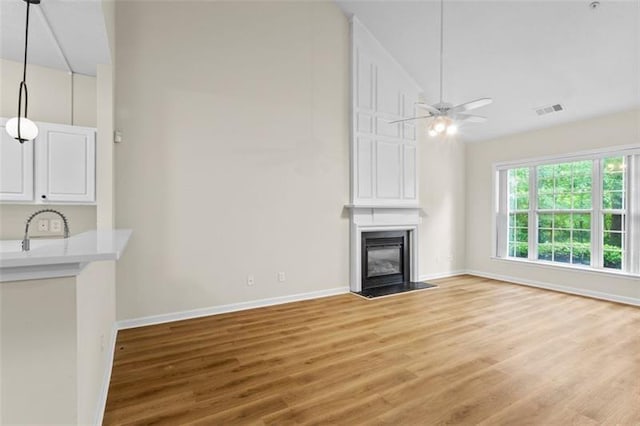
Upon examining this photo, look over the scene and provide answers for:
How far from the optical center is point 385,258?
5.56 metres

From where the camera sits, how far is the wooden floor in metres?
2.05

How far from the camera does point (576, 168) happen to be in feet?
17.0

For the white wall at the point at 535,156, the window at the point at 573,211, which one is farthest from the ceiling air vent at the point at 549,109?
the window at the point at 573,211

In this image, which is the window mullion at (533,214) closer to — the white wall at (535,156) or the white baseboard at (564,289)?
the white wall at (535,156)

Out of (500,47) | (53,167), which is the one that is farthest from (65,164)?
(500,47)

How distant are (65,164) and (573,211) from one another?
276 inches

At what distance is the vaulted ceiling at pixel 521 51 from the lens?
3674 mm

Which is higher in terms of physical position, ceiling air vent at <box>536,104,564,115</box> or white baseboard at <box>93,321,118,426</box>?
ceiling air vent at <box>536,104,564,115</box>

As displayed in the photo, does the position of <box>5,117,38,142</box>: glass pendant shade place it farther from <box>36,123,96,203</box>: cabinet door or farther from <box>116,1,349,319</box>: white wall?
<box>116,1,349,319</box>: white wall

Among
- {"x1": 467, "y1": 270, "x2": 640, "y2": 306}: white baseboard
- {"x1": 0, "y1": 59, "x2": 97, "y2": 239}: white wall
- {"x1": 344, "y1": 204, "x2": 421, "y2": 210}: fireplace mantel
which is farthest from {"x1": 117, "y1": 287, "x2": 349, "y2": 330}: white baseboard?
{"x1": 467, "y1": 270, "x2": 640, "y2": 306}: white baseboard

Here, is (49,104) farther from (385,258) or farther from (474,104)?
(385,258)

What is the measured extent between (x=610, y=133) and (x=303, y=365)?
5584 millimetres

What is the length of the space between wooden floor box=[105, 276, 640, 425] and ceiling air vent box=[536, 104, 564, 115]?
9.90 ft

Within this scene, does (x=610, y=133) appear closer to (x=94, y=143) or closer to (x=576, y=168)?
(x=576, y=168)
